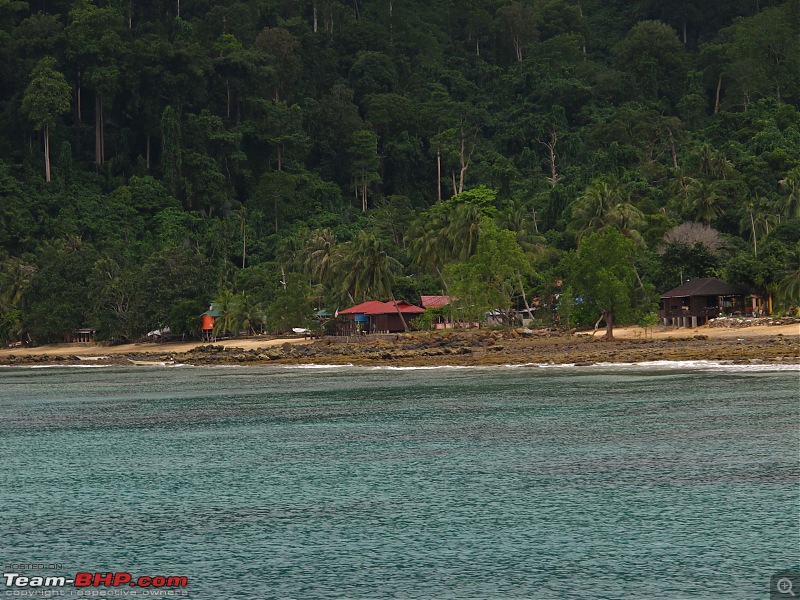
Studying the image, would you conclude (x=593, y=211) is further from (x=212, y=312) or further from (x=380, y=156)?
(x=380, y=156)

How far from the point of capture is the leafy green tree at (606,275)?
232 feet

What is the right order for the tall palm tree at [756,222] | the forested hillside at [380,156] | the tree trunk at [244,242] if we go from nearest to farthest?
the tall palm tree at [756,222] < the forested hillside at [380,156] < the tree trunk at [244,242]

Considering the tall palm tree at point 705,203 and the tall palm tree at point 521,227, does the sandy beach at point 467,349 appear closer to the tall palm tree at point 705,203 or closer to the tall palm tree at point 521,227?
the tall palm tree at point 521,227

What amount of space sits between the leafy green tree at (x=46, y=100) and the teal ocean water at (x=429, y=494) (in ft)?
352

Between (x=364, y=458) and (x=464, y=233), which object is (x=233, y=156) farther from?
(x=364, y=458)

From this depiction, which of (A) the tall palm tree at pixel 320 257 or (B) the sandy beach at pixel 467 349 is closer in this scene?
(B) the sandy beach at pixel 467 349

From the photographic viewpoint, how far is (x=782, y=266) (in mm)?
73000

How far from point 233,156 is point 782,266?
86522 millimetres

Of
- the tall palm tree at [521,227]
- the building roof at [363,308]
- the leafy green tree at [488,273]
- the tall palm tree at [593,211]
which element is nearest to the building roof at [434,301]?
the building roof at [363,308]

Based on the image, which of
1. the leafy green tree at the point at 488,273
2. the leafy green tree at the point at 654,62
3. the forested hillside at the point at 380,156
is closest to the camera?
the leafy green tree at the point at 488,273

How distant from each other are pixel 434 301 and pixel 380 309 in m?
7.14

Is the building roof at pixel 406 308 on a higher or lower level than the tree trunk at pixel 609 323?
higher

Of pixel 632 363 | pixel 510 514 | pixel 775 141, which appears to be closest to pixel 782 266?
pixel 632 363

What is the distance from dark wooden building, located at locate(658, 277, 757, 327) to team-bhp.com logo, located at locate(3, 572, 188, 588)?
64.5 meters
